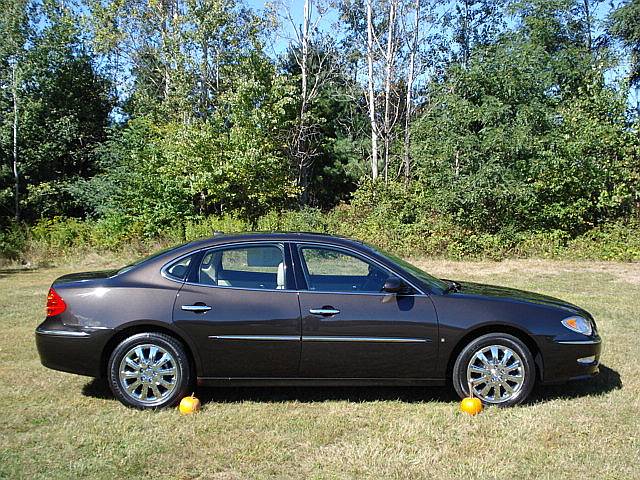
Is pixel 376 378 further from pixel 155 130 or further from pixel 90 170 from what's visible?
pixel 90 170

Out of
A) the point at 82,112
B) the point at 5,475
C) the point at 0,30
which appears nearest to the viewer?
the point at 5,475

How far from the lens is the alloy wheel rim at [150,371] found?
5.15 metres

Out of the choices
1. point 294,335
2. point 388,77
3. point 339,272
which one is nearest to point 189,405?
point 294,335

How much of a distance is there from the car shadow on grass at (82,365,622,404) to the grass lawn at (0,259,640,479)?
18 mm

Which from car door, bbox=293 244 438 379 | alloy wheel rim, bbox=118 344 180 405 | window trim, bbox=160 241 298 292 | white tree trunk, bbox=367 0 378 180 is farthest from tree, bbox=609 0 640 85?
alloy wheel rim, bbox=118 344 180 405

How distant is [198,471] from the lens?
158 inches

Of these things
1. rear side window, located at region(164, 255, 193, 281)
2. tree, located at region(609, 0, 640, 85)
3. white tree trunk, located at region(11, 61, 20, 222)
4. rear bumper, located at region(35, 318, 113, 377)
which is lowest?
rear bumper, located at region(35, 318, 113, 377)

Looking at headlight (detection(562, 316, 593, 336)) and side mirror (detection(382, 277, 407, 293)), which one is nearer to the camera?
side mirror (detection(382, 277, 407, 293))

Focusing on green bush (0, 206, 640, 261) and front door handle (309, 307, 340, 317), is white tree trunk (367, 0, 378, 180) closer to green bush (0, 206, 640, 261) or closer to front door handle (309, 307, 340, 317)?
green bush (0, 206, 640, 261)

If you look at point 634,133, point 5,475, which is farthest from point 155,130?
point 5,475

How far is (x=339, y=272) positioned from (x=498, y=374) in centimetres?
163

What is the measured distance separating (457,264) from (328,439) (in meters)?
12.6

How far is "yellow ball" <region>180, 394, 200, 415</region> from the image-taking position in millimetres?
5027

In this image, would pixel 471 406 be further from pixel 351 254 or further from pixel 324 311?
pixel 351 254
